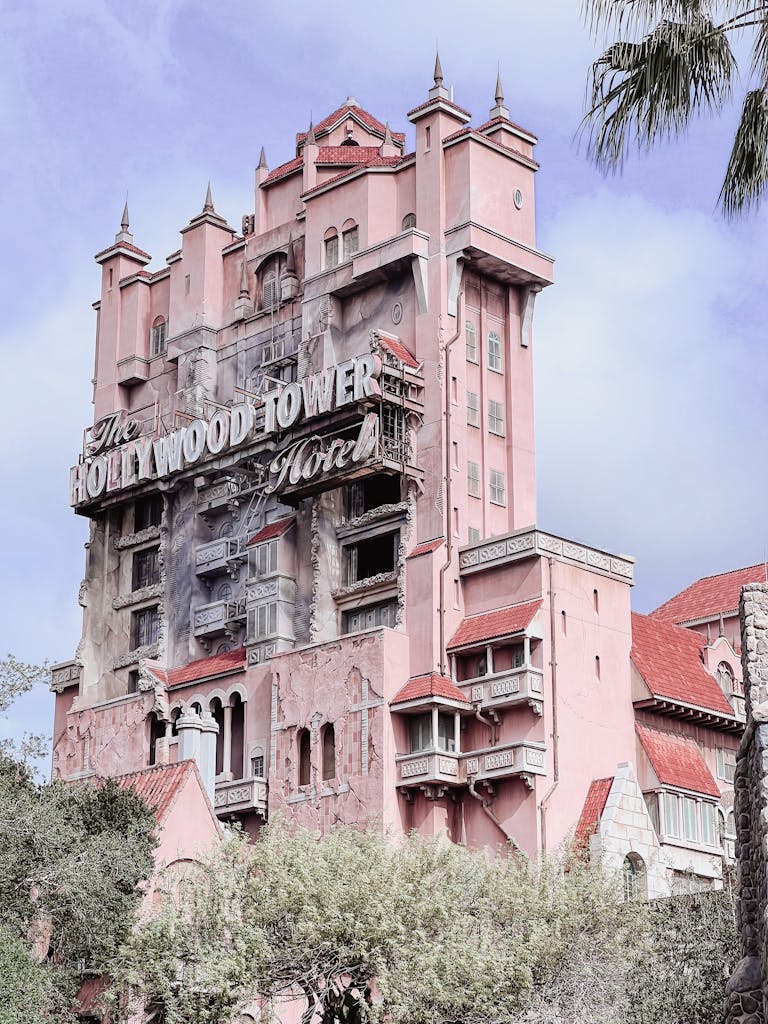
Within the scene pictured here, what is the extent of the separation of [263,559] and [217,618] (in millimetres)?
3552

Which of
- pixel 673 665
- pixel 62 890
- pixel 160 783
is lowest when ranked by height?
pixel 62 890

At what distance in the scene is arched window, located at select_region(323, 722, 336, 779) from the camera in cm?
5216

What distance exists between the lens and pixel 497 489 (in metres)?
55.5

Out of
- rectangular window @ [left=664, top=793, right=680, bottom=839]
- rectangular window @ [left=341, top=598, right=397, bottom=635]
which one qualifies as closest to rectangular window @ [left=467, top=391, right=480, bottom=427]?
rectangular window @ [left=341, top=598, right=397, bottom=635]

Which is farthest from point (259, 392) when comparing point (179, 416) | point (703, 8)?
point (703, 8)

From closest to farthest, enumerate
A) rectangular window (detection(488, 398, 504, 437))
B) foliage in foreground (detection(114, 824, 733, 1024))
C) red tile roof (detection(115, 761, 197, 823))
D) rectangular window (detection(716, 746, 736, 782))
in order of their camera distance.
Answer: foliage in foreground (detection(114, 824, 733, 1024))
red tile roof (detection(115, 761, 197, 823))
rectangular window (detection(716, 746, 736, 782))
rectangular window (detection(488, 398, 504, 437))

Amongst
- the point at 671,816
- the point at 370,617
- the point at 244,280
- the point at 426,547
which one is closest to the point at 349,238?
the point at 244,280

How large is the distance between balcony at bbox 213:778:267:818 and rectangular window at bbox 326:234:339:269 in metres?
16.9

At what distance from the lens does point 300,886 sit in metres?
35.5

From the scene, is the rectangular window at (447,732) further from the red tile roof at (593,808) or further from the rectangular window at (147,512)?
the rectangular window at (147,512)

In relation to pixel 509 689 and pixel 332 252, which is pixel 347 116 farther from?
pixel 509 689

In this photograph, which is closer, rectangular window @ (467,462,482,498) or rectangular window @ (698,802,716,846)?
rectangular window @ (698,802,716,846)

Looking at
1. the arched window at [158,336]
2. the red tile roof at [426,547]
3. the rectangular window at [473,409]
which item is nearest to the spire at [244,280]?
the arched window at [158,336]

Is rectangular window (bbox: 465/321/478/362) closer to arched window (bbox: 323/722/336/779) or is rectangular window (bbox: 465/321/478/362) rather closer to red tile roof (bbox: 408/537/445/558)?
red tile roof (bbox: 408/537/445/558)
